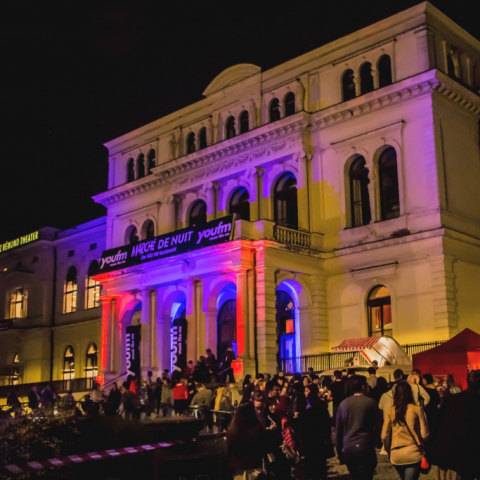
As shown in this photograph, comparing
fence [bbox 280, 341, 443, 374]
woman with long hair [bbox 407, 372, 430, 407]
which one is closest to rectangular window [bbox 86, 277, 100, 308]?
fence [bbox 280, 341, 443, 374]

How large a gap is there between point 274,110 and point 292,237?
7462mm

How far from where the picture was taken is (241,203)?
35750 mm

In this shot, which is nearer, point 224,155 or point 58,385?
point 224,155

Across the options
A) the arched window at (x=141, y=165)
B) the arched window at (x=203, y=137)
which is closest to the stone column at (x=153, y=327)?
the arched window at (x=203, y=137)

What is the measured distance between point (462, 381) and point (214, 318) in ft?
45.8

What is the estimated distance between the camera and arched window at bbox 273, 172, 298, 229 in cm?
3384

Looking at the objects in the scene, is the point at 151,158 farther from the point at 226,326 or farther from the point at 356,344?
the point at 356,344

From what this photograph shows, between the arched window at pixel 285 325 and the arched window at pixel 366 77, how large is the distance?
385 inches

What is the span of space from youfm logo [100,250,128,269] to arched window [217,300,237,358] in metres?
5.33

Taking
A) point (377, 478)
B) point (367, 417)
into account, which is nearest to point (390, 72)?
point (377, 478)

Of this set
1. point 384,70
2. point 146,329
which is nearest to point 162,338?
point 146,329

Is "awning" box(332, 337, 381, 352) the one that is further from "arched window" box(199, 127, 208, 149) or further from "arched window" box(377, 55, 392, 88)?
"arched window" box(199, 127, 208, 149)

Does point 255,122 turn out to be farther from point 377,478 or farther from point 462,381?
point 377,478

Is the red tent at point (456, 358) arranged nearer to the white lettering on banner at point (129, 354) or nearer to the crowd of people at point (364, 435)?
the crowd of people at point (364, 435)
